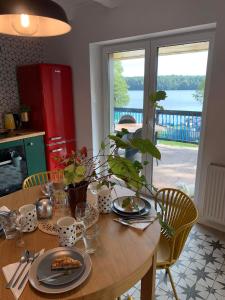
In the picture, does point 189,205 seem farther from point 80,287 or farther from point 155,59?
point 155,59

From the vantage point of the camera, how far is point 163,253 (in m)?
1.44

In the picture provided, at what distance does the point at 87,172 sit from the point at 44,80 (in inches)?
A: 78.6

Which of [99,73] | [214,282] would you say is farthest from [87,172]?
[99,73]

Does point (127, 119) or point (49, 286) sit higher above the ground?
Answer: point (127, 119)

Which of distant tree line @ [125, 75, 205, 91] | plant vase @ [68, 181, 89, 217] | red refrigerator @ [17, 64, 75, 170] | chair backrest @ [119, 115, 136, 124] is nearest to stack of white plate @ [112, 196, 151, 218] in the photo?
plant vase @ [68, 181, 89, 217]

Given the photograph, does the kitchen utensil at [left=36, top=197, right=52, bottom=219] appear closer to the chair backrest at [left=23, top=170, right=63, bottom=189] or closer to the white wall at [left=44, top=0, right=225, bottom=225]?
the chair backrest at [left=23, top=170, right=63, bottom=189]

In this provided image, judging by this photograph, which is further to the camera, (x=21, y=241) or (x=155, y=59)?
(x=155, y=59)

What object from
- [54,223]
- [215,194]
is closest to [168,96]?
[215,194]

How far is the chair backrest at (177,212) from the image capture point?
1.36 meters

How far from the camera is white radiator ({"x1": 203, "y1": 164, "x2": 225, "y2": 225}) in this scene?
2153 mm

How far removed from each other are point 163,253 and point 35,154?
2.07 meters

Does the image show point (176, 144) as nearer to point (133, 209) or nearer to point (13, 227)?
point (133, 209)

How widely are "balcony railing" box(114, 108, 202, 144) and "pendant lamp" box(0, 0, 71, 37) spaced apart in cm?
171

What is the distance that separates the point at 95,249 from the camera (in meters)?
1.06
